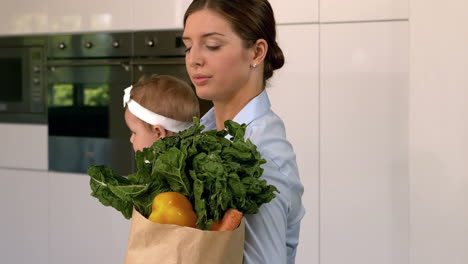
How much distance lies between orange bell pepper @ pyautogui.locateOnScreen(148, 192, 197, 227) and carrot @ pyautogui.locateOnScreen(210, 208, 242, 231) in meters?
0.03

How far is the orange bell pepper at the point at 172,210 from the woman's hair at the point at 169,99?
1063 mm

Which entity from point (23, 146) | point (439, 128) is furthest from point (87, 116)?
point (439, 128)

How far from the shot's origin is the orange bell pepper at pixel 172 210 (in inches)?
33.8

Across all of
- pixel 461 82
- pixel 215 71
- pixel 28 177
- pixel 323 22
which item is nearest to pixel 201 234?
pixel 215 71

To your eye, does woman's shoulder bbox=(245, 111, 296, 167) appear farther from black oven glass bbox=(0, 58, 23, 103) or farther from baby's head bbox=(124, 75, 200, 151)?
black oven glass bbox=(0, 58, 23, 103)

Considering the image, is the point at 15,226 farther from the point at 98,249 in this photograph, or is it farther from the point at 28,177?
the point at 98,249

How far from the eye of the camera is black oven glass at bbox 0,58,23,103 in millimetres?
3965

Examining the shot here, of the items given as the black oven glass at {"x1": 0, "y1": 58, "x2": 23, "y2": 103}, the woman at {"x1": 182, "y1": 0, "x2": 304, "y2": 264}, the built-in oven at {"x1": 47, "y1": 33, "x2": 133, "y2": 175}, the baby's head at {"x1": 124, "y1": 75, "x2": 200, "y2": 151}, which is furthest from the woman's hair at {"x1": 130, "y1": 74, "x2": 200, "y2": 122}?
the black oven glass at {"x1": 0, "y1": 58, "x2": 23, "y2": 103}

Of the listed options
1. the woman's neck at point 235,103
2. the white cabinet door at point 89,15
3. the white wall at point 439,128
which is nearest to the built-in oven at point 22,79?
the white cabinet door at point 89,15

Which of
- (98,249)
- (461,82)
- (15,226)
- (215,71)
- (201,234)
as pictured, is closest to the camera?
(201,234)

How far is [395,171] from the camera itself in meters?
2.91

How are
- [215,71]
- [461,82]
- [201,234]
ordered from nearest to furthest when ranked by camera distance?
1. [201,234]
2. [215,71]
3. [461,82]

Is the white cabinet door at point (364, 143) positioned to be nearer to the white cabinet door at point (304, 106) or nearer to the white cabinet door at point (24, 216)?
the white cabinet door at point (304, 106)

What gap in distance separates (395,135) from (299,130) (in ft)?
1.29
